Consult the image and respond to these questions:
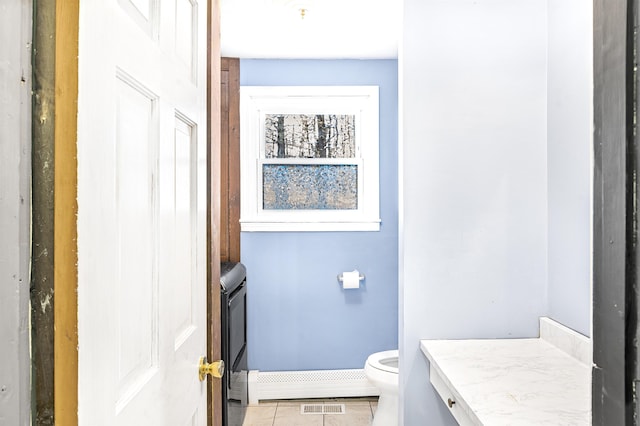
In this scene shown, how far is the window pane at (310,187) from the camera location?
3.18 metres

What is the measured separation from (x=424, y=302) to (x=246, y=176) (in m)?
1.74

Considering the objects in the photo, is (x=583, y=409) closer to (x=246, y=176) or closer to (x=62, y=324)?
(x=62, y=324)

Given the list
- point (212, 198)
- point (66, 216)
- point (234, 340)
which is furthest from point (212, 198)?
point (234, 340)

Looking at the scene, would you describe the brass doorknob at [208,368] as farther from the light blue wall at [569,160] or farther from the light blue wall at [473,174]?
the light blue wall at [569,160]

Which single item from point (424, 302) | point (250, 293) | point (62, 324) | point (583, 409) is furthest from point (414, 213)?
point (250, 293)

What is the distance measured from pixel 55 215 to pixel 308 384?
291 centimetres

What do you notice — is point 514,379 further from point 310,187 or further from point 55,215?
point 310,187

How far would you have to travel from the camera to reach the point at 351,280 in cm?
309

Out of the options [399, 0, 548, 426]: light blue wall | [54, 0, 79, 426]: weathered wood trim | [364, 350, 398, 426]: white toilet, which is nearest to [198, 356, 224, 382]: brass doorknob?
[54, 0, 79, 426]: weathered wood trim

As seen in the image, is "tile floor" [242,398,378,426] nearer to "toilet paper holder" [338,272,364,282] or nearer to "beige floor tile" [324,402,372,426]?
"beige floor tile" [324,402,372,426]

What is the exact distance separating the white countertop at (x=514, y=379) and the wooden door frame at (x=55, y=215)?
1.01 m

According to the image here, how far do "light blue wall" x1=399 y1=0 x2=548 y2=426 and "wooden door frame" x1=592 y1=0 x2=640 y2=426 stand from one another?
4.32ft

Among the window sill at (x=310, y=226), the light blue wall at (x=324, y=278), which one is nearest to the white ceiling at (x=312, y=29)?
the light blue wall at (x=324, y=278)

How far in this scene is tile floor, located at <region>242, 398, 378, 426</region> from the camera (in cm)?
284
